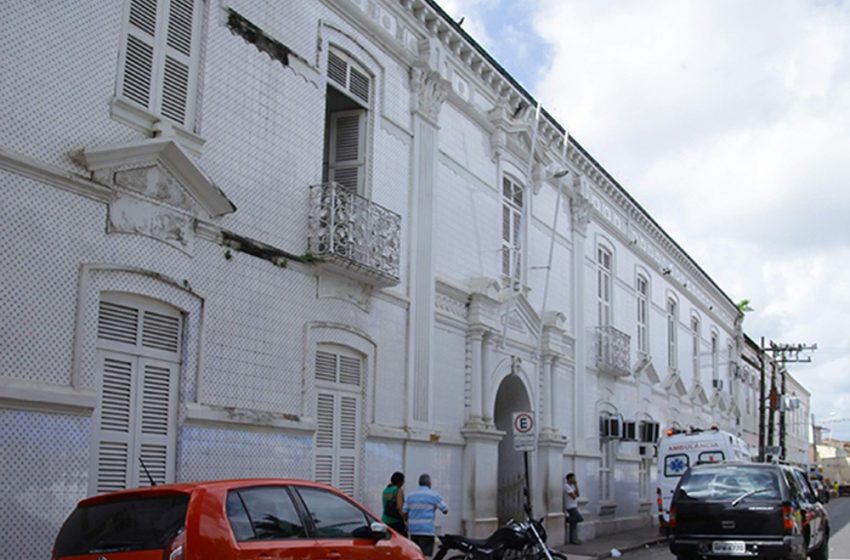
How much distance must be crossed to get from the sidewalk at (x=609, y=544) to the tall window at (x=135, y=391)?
1075 cm

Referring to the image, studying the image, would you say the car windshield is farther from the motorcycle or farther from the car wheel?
the motorcycle

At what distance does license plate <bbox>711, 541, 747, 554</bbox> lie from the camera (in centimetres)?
1443

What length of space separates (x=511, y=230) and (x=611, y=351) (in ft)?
22.3

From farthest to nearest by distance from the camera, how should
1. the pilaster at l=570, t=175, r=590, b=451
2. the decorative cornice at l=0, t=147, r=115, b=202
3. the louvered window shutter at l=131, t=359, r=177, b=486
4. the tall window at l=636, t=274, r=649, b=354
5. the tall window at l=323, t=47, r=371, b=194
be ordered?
the tall window at l=636, t=274, r=649, b=354 < the pilaster at l=570, t=175, r=590, b=451 < the tall window at l=323, t=47, r=371, b=194 < the louvered window shutter at l=131, t=359, r=177, b=486 < the decorative cornice at l=0, t=147, r=115, b=202

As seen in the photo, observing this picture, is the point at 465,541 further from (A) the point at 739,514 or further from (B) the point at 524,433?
(B) the point at 524,433

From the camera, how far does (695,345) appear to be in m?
40.3

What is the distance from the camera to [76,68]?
10.9 meters

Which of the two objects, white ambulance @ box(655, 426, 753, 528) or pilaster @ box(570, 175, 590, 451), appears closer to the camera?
white ambulance @ box(655, 426, 753, 528)

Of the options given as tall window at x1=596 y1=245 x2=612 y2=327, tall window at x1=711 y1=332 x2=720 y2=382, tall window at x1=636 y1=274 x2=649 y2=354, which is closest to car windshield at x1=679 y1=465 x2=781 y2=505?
tall window at x1=596 y1=245 x2=612 y2=327

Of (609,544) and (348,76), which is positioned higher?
(348,76)

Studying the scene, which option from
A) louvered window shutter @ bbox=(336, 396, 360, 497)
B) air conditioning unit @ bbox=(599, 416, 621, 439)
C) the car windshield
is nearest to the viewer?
the car windshield

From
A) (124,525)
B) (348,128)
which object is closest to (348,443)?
(348,128)

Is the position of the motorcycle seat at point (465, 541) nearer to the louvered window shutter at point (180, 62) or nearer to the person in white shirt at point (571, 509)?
the louvered window shutter at point (180, 62)

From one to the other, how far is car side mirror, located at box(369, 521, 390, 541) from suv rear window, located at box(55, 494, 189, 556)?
2.16 metres
